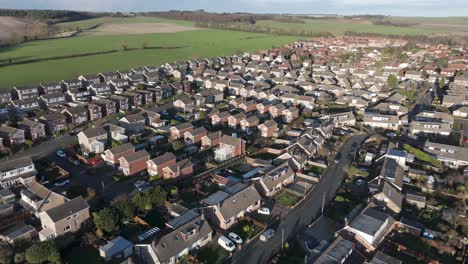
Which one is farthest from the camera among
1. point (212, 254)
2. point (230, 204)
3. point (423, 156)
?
point (423, 156)

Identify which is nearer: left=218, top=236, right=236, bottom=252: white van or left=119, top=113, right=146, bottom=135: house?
left=218, top=236, right=236, bottom=252: white van

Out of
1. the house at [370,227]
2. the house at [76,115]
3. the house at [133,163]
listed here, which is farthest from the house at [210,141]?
the house at [76,115]

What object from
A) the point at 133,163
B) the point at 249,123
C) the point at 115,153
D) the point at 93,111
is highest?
the point at 249,123

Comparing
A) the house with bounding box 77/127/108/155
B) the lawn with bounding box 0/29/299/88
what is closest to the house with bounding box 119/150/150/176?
the house with bounding box 77/127/108/155

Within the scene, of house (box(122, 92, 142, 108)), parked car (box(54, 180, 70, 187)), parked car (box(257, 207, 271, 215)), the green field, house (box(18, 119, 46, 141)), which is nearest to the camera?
parked car (box(257, 207, 271, 215))

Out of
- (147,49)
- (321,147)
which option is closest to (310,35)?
(147,49)

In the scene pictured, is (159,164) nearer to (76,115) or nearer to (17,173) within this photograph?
(17,173)

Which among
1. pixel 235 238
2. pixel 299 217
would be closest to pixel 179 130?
pixel 299 217

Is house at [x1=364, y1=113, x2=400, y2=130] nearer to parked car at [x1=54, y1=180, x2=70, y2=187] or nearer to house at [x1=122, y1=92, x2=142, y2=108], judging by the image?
house at [x1=122, y1=92, x2=142, y2=108]
